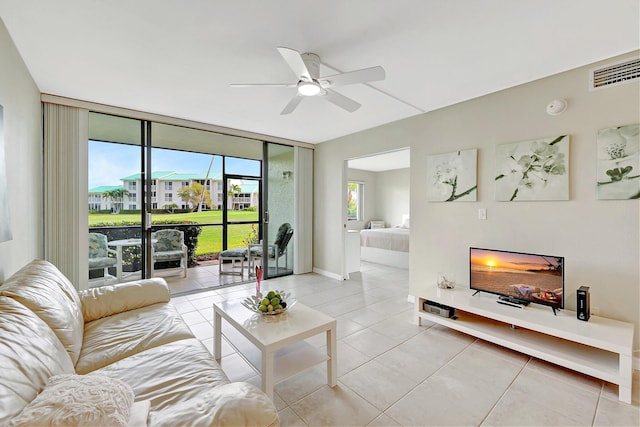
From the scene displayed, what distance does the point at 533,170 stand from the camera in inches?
101

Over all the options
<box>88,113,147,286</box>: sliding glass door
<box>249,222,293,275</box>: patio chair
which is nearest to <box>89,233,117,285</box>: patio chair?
<box>88,113,147,286</box>: sliding glass door

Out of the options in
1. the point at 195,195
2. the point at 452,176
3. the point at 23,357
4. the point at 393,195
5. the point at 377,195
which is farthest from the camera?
the point at 377,195

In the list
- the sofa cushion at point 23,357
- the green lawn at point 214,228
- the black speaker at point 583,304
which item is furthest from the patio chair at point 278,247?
the black speaker at point 583,304

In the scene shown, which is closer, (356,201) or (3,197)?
(3,197)

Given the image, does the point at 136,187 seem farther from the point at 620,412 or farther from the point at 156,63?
the point at 620,412

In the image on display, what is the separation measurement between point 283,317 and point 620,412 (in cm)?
216

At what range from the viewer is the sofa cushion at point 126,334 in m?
1.50

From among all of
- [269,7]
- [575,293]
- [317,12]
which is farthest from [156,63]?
[575,293]

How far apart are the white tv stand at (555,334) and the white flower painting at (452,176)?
1075 millimetres

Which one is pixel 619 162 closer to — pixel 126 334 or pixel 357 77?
pixel 357 77

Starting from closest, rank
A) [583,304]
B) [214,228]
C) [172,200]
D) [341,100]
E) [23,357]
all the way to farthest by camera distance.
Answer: [23,357], [583,304], [341,100], [172,200], [214,228]

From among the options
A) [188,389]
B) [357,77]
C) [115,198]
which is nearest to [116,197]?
[115,198]

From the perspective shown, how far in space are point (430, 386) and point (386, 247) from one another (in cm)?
404

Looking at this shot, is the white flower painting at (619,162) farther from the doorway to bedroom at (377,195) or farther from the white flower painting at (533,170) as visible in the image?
the doorway to bedroom at (377,195)
